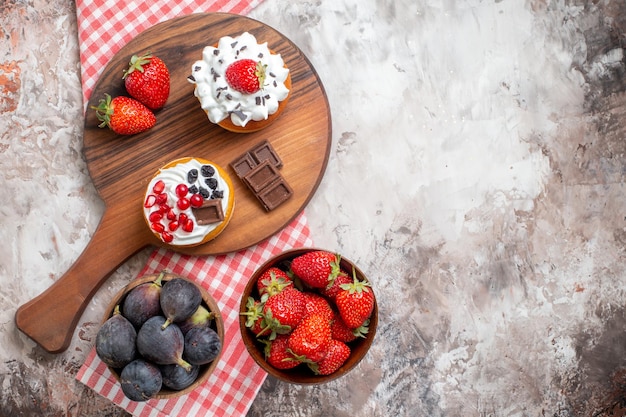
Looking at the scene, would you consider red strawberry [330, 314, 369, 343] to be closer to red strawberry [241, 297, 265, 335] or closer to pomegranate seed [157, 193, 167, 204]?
red strawberry [241, 297, 265, 335]

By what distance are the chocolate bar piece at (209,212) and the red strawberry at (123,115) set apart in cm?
42

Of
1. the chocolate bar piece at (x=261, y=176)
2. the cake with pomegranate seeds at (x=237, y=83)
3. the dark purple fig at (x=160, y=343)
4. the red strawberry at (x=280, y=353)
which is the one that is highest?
the cake with pomegranate seeds at (x=237, y=83)

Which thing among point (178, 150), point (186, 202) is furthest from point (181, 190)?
point (178, 150)

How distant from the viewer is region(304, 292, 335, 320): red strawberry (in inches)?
83.5

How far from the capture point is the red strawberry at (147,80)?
7.64ft

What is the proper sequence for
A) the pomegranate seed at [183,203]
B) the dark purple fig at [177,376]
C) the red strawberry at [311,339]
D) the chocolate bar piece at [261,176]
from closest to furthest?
the red strawberry at [311,339] < the dark purple fig at [177,376] < the pomegranate seed at [183,203] < the chocolate bar piece at [261,176]

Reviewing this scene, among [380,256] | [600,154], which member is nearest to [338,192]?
[380,256]

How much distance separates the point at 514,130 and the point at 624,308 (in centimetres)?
92

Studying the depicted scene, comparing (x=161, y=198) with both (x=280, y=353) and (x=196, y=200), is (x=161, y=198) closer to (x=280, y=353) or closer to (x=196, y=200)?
(x=196, y=200)

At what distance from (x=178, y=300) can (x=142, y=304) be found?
153mm

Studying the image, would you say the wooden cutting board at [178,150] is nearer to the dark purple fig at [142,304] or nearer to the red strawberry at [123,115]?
the red strawberry at [123,115]

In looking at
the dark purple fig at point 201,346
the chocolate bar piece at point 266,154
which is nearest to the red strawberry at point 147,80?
the chocolate bar piece at point 266,154

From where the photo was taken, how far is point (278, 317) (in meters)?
2.06

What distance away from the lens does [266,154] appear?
2.42 m
